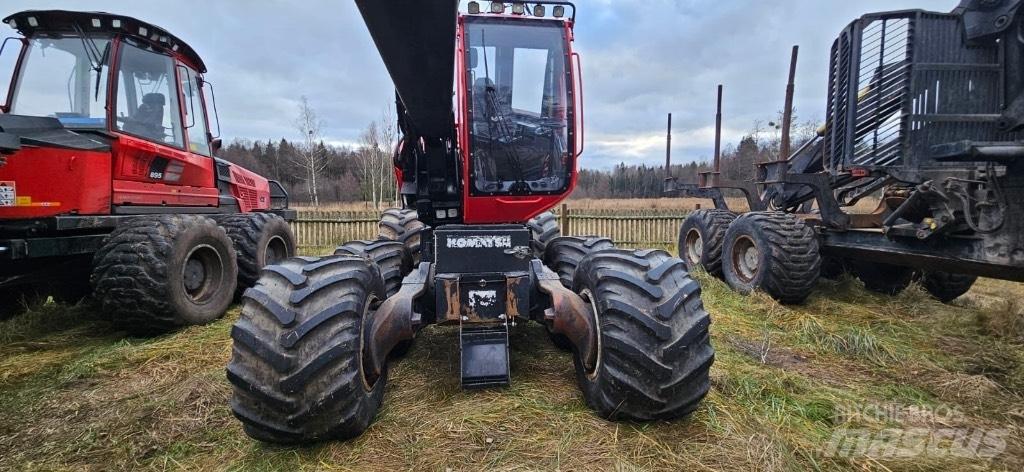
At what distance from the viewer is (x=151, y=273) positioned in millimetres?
3947

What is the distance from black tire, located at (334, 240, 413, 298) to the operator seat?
2.66 meters

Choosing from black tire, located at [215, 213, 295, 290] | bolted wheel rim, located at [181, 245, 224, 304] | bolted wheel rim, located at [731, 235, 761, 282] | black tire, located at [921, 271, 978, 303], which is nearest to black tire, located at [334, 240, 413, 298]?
bolted wheel rim, located at [181, 245, 224, 304]

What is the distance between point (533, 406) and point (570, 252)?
129cm

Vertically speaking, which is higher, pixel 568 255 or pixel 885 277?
pixel 568 255

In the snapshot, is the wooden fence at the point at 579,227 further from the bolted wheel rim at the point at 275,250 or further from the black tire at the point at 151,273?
the black tire at the point at 151,273

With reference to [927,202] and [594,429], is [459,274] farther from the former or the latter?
[927,202]

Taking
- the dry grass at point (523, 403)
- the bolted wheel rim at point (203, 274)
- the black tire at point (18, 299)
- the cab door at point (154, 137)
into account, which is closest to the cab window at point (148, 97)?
the cab door at point (154, 137)

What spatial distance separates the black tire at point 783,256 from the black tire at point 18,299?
7.98 meters

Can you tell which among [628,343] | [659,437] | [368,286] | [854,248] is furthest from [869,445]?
[854,248]

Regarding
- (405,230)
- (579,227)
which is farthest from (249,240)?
(579,227)

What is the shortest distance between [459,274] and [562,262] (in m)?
1.13

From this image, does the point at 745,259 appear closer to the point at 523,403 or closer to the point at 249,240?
the point at 523,403

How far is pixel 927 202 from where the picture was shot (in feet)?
14.1

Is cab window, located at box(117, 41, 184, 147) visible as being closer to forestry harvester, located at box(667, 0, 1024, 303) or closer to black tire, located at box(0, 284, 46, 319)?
black tire, located at box(0, 284, 46, 319)
